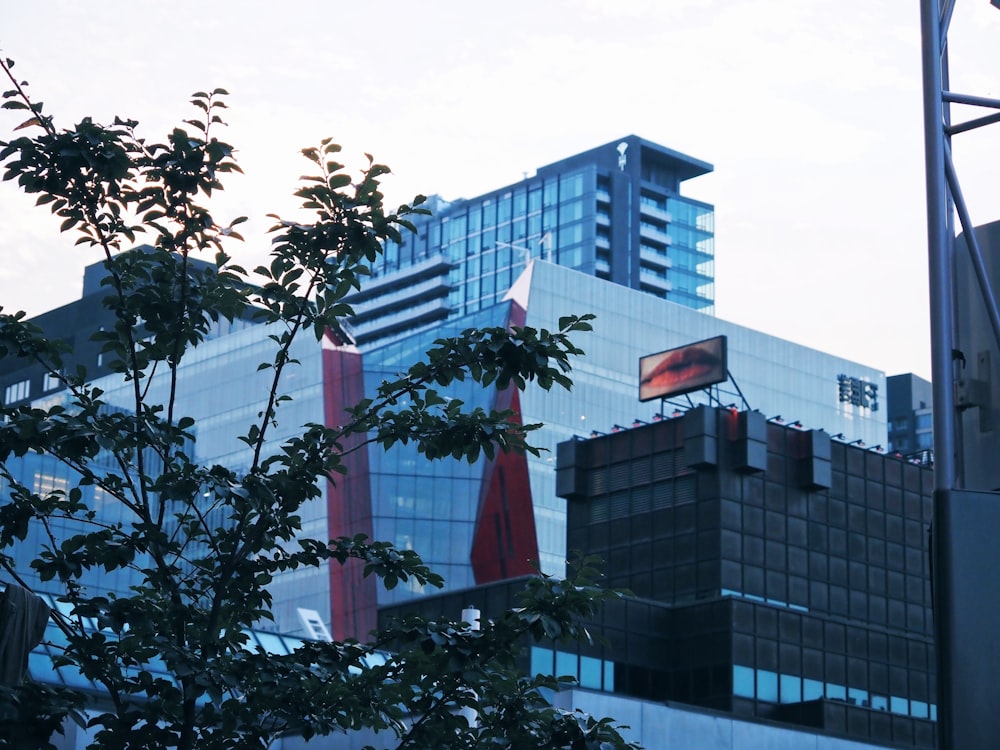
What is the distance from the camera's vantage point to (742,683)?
65125mm

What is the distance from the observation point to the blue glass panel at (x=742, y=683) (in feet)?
213

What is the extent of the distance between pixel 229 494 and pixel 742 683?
56.5 meters

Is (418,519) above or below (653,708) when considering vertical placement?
above

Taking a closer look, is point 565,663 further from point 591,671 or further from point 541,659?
point 591,671

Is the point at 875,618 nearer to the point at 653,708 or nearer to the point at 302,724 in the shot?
the point at 653,708

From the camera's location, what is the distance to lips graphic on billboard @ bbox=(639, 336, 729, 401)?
78688 millimetres

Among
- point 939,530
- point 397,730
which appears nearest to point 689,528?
point 397,730

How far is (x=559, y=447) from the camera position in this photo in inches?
3036

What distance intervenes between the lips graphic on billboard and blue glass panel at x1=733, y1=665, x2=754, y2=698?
17.2 metres

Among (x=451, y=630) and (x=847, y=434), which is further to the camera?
(x=847, y=434)

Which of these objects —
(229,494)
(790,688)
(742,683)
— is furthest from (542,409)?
(229,494)

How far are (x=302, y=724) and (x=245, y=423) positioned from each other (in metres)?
125

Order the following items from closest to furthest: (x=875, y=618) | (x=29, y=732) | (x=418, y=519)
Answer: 1. (x=29, y=732)
2. (x=875, y=618)
3. (x=418, y=519)

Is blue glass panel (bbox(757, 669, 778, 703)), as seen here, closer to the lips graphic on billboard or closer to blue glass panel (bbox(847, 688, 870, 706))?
blue glass panel (bbox(847, 688, 870, 706))
